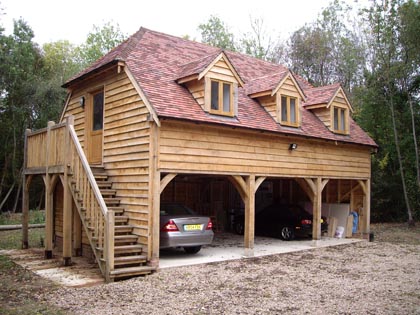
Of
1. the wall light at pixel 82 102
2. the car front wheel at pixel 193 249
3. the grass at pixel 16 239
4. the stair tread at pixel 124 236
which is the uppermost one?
the wall light at pixel 82 102

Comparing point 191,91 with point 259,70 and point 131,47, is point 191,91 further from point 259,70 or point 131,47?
point 259,70

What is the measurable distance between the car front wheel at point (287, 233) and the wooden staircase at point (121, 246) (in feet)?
23.0

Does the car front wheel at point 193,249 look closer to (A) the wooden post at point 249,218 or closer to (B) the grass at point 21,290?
(A) the wooden post at point 249,218

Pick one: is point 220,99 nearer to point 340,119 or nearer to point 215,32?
point 340,119

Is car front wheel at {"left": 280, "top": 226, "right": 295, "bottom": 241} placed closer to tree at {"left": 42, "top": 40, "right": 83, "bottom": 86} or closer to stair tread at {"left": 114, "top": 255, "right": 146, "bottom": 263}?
stair tread at {"left": 114, "top": 255, "right": 146, "bottom": 263}

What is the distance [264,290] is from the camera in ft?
26.7

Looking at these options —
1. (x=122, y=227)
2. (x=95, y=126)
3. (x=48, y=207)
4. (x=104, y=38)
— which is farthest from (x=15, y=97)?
(x=122, y=227)

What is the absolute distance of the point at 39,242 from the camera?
14.5m

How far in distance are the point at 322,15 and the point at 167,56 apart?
2523 centimetres

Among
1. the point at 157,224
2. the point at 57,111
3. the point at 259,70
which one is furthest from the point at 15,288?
the point at 57,111

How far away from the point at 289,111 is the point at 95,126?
6141mm

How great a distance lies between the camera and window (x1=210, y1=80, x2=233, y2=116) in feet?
37.4

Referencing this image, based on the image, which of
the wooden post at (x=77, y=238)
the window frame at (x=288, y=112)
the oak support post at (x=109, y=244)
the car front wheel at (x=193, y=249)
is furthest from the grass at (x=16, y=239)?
the window frame at (x=288, y=112)

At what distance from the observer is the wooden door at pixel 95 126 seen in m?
12.3
